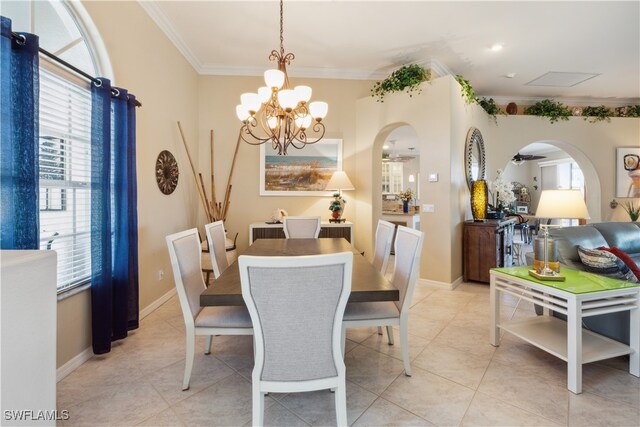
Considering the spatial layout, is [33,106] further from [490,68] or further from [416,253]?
[490,68]

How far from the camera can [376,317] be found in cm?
188

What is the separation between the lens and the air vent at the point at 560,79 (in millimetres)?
4574

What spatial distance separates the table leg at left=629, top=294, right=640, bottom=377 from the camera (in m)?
1.93

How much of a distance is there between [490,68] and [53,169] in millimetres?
5272

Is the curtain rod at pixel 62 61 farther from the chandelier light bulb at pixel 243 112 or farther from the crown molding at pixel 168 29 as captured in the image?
the crown molding at pixel 168 29

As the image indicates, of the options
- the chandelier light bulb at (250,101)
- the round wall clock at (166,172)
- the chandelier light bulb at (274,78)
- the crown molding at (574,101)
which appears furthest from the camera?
the crown molding at (574,101)

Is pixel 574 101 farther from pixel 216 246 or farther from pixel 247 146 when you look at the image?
pixel 216 246

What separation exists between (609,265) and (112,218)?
3886mm

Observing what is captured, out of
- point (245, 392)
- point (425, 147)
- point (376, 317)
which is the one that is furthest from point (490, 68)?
point (245, 392)

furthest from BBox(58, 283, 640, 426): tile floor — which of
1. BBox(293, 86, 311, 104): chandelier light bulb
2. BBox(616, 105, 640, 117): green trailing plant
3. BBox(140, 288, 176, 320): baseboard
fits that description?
BBox(616, 105, 640, 117): green trailing plant

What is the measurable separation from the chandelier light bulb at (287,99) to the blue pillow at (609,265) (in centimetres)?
257

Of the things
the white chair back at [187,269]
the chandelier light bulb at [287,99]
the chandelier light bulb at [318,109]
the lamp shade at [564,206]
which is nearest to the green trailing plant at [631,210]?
the lamp shade at [564,206]

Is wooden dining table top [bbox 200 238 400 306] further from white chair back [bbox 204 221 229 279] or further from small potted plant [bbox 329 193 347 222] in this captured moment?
small potted plant [bbox 329 193 347 222]

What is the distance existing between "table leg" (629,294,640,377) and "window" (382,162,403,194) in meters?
7.83
